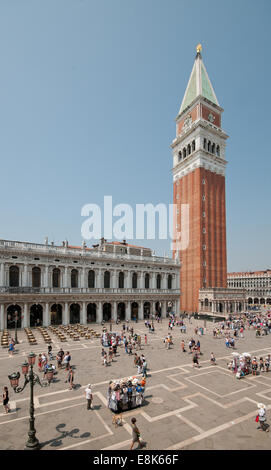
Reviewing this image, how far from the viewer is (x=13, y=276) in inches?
1491

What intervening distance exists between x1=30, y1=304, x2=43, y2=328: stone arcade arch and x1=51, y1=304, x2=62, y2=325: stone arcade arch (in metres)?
1.78

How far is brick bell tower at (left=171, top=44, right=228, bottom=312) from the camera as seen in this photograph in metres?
61.9

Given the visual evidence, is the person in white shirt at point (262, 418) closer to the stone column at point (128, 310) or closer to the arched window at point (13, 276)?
the arched window at point (13, 276)

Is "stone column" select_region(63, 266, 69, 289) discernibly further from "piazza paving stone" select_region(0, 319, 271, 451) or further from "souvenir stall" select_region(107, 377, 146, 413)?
"souvenir stall" select_region(107, 377, 146, 413)

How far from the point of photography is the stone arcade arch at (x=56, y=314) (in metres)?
40.8

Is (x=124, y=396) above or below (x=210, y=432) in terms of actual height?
above

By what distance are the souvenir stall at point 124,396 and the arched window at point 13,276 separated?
28077 mm

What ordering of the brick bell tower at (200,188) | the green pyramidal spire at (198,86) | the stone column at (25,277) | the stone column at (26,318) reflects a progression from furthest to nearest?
1. the green pyramidal spire at (198,86)
2. the brick bell tower at (200,188)
3. the stone column at (25,277)
4. the stone column at (26,318)

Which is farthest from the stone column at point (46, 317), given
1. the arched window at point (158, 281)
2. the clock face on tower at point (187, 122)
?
the clock face on tower at point (187, 122)

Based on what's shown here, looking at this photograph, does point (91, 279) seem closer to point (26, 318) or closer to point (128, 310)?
point (128, 310)

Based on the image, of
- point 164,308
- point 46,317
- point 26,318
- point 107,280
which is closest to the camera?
point 26,318

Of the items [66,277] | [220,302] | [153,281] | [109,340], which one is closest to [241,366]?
Answer: [109,340]

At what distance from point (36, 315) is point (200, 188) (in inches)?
1806

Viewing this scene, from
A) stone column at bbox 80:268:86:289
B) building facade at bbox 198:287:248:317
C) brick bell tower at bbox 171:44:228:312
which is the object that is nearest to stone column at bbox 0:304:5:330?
stone column at bbox 80:268:86:289
